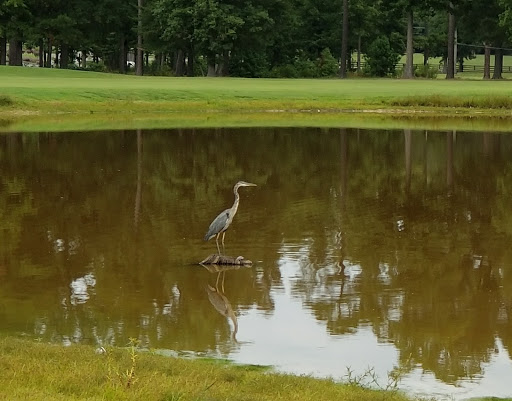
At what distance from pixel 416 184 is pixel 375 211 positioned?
4702mm

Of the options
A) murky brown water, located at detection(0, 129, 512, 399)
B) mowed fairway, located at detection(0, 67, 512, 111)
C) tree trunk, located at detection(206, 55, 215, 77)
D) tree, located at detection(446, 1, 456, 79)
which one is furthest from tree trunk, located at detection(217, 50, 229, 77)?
murky brown water, located at detection(0, 129, 512, 399)

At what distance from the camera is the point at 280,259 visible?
17703 mm

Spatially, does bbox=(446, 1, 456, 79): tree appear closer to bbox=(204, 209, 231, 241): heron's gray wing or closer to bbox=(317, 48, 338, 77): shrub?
bbox=(317, 48, 338, 77): shrub

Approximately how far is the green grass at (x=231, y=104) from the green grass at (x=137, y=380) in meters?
32.5

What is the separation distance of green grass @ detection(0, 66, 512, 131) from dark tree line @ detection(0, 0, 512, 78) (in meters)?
18.7

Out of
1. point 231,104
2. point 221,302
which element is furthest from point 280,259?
point 231,104

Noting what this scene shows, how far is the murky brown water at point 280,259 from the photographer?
12.8 metres

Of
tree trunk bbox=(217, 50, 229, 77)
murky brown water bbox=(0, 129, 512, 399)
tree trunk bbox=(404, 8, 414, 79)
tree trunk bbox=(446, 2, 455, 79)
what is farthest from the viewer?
tree trunk bbox=(217, 50, 229, 77)

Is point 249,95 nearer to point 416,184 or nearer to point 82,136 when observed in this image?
point 82,136

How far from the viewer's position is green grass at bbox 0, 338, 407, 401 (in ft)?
29.9

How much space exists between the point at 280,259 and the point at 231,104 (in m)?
36.4

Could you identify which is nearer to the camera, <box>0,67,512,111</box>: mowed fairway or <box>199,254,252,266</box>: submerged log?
<box>199,254,252,266</box>: submerged log

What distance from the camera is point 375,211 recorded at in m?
23.2

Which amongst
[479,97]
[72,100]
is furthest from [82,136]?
[479,97]
